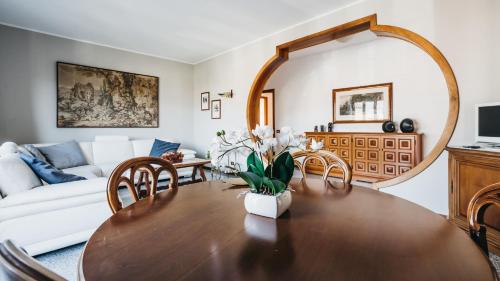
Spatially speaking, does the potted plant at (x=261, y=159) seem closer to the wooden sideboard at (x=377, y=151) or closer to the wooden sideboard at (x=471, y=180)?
the wooden sideboard at (x=471, y=180)

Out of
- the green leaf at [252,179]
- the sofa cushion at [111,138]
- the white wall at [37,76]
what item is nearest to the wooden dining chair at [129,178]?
the green leaf at [252,179]

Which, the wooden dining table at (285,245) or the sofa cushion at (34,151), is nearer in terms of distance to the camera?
the wooden dining table at (285,245)

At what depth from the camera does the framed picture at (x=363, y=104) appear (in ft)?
16.2

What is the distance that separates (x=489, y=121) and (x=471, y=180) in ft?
1.73

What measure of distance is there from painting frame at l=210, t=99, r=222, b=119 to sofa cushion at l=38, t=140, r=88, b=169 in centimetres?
255

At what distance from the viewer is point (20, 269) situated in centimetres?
35

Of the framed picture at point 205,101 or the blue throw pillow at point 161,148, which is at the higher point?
the framed picture at point 205,101

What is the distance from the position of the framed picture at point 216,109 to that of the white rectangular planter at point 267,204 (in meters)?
4.43

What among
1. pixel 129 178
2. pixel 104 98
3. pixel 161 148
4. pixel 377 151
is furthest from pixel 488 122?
pixel 104 98

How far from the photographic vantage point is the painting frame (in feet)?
17.4

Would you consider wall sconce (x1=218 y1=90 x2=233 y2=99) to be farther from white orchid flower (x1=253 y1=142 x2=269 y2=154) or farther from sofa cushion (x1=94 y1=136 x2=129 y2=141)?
white orchid flower (x1=253 y1=142 x2=269 y2=154)

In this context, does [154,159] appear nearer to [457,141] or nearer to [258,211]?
Result: [258,211]

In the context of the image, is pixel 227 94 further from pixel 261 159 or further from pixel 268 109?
pixel 261 159

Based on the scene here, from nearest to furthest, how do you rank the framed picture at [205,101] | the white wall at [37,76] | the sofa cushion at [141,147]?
1. the white wall at [37,76]
2. the sofa cushion at [141,147]
3. the framed picture at [205,101]
